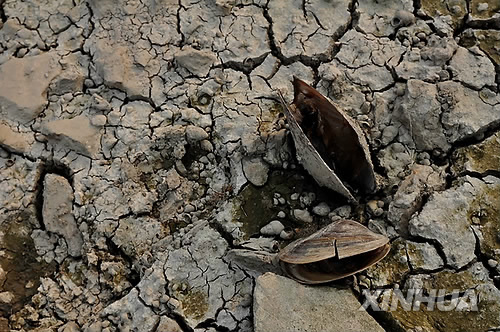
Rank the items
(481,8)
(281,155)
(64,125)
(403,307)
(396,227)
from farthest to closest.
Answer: (481,8) < (64,125) < (281,155) < (396,227) < (403,307)

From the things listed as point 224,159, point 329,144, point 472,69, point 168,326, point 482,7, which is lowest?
point 168,326

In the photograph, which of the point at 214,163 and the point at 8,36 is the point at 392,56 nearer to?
the point at 214,163

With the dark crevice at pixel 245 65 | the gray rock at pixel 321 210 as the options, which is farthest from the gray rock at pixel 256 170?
the dark crevice at pixel 245 65

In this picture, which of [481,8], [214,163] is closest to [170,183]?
[214,163]

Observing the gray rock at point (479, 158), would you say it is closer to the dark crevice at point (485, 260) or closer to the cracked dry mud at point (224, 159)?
the cracked dry mud at point (224, 159)

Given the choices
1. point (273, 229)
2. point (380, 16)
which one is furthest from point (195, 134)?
point (380, 16)

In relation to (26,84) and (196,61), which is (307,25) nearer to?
(196,61)

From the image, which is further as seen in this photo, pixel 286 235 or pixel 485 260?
pixel 286 235
